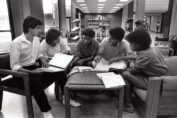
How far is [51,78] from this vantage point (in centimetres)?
218

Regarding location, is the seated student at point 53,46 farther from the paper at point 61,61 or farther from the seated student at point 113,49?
the seated student at point 113,49

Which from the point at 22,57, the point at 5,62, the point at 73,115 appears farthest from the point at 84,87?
the point at 5,62

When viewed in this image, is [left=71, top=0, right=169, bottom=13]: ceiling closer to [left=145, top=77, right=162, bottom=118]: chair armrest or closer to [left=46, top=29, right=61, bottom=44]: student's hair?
[left=46, top=29, right=61, bottom=44]: student's hair

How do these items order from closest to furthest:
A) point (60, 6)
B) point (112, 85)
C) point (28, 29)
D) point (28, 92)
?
1. point (112, 85)
2. point (28, 92)
3. point (28, 29)
4. point (60, 6)

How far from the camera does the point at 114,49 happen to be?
255 cm

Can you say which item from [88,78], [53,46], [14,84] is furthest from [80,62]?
[14,84]

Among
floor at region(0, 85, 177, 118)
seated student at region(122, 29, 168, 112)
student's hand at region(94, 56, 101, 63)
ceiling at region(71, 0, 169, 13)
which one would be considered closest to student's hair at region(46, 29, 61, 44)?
student's hand at region(94, 56, 101, 63)

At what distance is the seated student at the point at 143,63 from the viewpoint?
1.78 metres

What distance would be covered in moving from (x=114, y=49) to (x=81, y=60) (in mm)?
614

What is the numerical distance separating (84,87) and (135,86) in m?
0.74

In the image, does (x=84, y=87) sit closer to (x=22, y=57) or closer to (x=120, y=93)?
(x=120, y=93)

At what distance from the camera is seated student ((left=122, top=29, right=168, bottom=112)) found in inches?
70.1

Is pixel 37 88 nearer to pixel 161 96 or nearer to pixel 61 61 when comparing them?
pixel 61 61

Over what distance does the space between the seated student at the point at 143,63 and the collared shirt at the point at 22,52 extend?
1290mm
